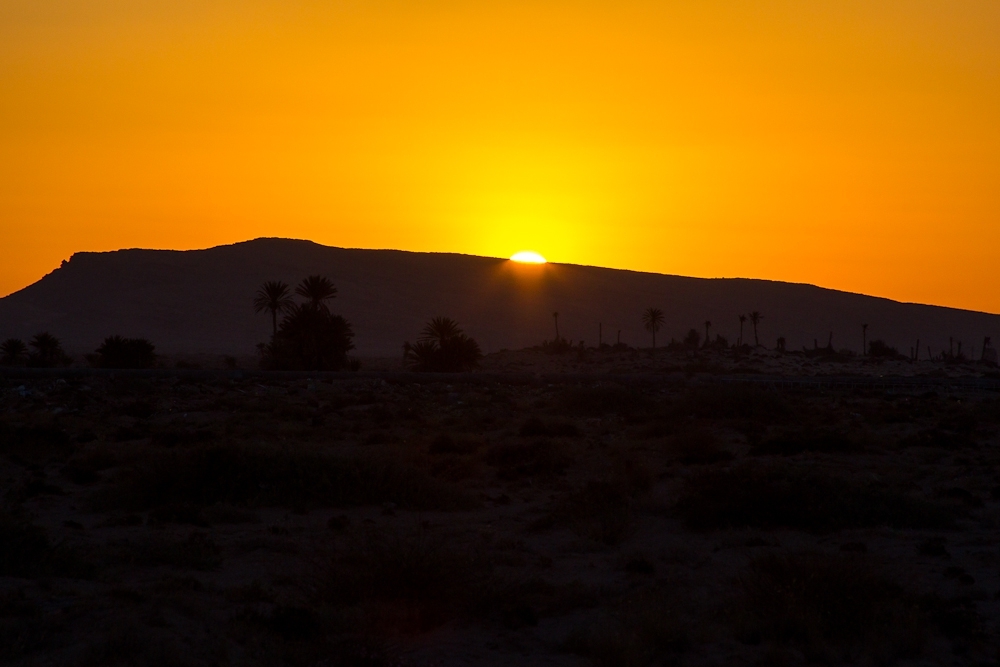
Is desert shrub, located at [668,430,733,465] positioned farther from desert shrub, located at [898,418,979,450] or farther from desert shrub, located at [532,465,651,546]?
desert shrub, located at [898,418,979,450]

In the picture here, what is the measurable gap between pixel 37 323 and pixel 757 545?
16094cm

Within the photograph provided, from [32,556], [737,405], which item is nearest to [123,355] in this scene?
[737,405]

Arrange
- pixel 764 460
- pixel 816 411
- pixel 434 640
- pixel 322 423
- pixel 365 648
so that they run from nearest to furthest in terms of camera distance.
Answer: pixel 365 648, pixel 434 640, pixel 764 460, pixel 322 423, pixel 816 411

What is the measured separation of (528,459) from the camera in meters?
23.0

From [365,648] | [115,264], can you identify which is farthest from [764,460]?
[115,264]

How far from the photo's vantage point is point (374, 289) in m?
179

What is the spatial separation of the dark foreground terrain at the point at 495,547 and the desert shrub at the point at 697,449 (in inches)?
5.6

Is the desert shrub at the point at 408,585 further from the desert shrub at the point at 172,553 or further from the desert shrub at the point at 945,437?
the desert shrub at the point at 945,437

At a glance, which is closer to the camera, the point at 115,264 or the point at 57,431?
the point at 57,431

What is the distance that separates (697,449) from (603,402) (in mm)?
14336

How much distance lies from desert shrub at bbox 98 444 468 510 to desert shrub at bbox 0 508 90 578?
190 inches

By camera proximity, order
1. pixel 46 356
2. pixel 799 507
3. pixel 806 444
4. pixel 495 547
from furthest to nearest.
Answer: pixel 46 356, pixel 806 444, pixel 799 507, pixel 495 547

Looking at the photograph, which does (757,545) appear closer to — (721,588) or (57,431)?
(721,588)

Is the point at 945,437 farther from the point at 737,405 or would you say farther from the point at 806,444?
the point at 737,405
